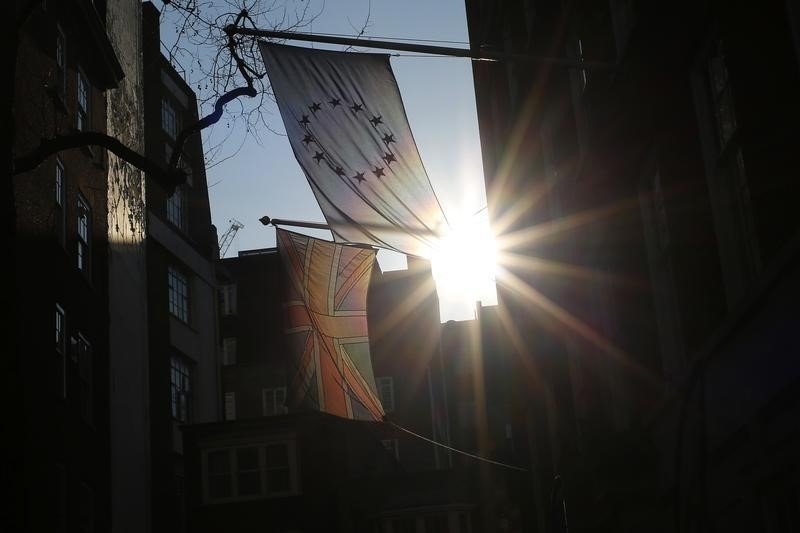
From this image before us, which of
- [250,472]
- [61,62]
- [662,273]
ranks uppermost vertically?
[61,62]

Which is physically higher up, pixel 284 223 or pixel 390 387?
pixel 390 387

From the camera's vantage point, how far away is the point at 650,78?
1121 cm

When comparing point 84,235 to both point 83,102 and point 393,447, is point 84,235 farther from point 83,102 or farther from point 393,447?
point 393,447

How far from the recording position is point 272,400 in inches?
2616

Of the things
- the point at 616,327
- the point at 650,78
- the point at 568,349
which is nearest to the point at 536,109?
the point at 568,349

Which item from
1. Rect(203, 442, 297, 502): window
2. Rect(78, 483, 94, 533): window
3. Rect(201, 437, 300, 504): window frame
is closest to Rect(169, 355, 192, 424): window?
Rect(201, 437, 300, 504): window frame

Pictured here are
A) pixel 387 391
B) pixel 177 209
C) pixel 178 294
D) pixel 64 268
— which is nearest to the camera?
pixel 64 268

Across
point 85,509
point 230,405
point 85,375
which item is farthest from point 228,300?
point 85,509

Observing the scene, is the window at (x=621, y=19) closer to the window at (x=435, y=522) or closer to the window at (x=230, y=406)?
the window at (x=435, y=522)

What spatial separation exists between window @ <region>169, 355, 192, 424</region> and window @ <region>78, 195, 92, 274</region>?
1464 centimetres

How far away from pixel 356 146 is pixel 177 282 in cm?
3146

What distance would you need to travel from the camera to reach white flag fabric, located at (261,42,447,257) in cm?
1352

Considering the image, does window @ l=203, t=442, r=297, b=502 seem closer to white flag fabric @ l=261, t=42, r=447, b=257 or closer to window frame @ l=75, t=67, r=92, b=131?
window frame @ l=75, t=67, r=92, b=131

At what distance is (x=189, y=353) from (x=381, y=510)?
32.2 ft
